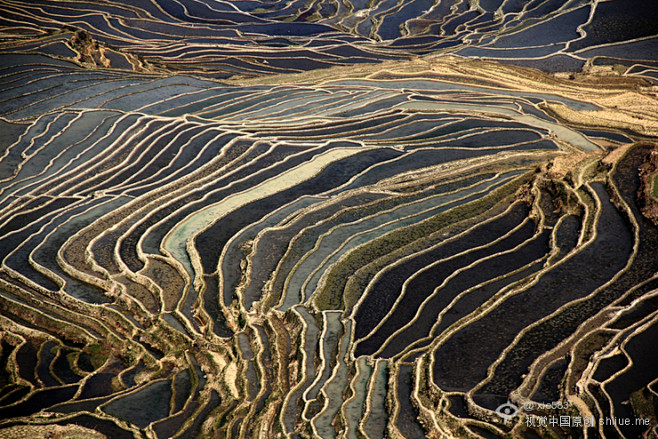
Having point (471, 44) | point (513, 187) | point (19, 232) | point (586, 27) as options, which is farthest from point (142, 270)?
point (586, 27)

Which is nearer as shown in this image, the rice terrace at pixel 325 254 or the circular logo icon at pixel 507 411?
the circular logo icon at pixel 507 411

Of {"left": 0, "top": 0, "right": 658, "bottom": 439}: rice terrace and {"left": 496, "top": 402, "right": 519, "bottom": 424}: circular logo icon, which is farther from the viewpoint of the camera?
{"left": 0, "top": 0, "right": 658, "bottom": 439}: rice terrace

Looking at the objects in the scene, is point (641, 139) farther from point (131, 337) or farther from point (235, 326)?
point (131, 337)

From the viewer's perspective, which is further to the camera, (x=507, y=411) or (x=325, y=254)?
(x=325, y=254)

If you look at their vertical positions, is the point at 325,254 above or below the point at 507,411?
below
